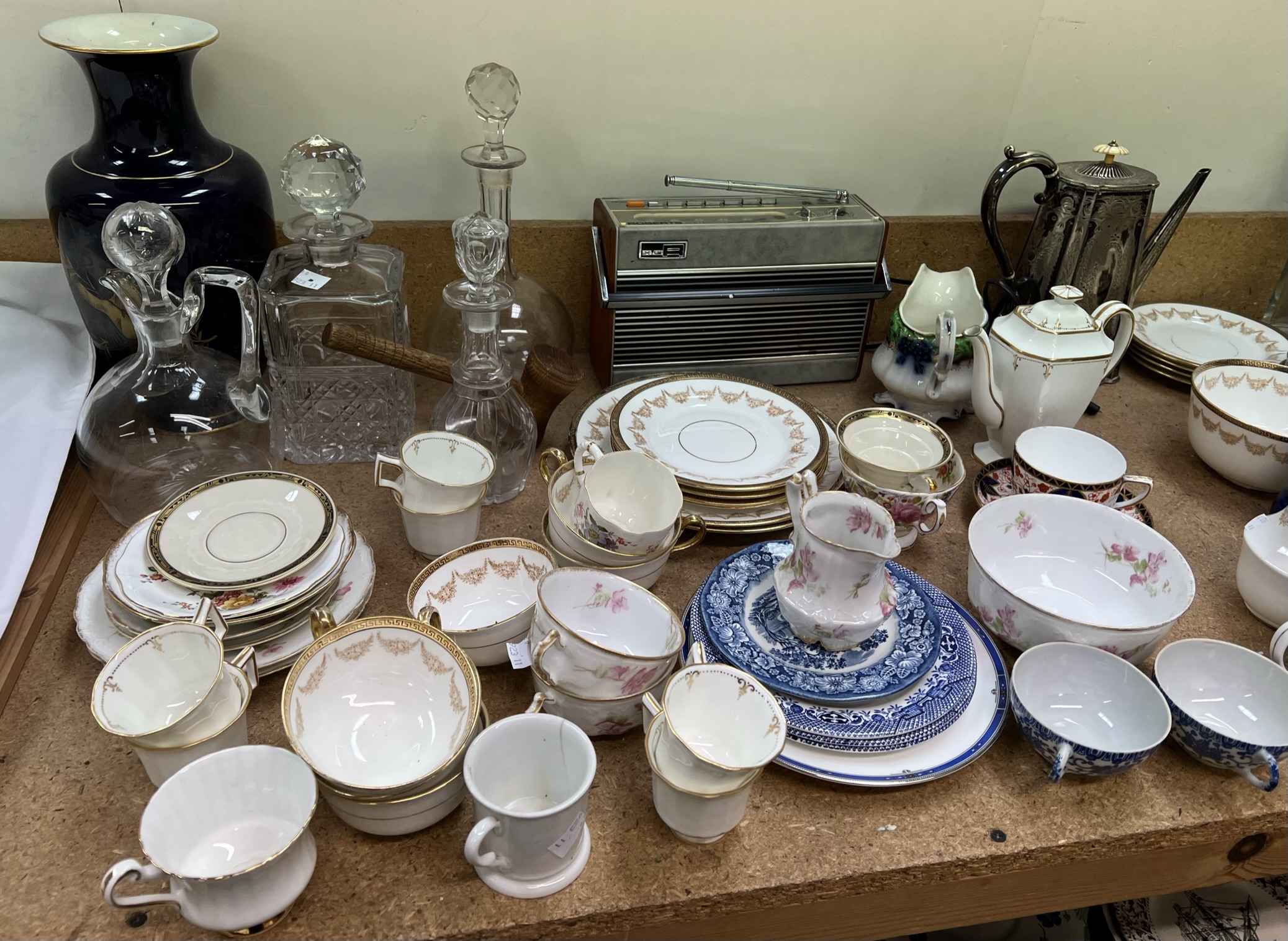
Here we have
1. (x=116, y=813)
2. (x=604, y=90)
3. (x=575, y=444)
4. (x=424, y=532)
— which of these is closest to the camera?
(x=116, y=813)

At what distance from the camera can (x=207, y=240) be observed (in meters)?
0.94

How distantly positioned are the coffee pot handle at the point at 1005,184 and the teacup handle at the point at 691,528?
1.94 feet

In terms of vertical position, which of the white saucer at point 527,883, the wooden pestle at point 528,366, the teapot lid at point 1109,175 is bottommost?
the white saucer at point 527,883

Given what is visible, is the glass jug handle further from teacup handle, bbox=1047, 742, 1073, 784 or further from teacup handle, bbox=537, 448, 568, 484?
teacup handle, bbox=1047, 742, 1073, 784

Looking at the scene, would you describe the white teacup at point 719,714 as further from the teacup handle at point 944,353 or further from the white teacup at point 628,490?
the teacup handle at point 944,353

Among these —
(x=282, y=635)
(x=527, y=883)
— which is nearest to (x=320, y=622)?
(x=282, y=635)

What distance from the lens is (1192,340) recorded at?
1.33m

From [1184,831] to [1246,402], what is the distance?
26.3 inches

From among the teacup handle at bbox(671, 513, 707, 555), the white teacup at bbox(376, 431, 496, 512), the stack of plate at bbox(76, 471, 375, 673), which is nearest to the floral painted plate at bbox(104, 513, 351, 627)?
the stack of plate at bbox(76, 471, 375, 673)

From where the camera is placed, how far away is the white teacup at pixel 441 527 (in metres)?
0.86

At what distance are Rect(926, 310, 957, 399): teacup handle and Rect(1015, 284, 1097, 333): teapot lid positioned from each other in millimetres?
79

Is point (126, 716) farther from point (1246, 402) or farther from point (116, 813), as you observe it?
point (1246, 402)

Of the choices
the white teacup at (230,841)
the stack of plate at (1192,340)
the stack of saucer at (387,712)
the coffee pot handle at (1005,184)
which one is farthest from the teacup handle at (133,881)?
the stack of plate at (1192,340)

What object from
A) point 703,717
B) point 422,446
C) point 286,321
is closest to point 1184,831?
point 703,717
